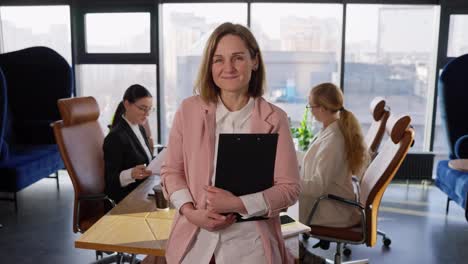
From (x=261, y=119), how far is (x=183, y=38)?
4241mm

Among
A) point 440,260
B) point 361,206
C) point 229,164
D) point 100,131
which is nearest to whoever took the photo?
point 229,164

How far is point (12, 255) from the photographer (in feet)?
10.4

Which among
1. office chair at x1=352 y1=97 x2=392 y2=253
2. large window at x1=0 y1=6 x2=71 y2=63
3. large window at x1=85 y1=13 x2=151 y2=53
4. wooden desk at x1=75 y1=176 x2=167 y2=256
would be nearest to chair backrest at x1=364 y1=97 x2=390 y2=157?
office chair at x1=352 y1=97 x2=392 y2=253

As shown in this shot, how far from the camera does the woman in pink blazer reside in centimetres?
121

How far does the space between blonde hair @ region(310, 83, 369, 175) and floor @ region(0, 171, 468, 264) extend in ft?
3.32

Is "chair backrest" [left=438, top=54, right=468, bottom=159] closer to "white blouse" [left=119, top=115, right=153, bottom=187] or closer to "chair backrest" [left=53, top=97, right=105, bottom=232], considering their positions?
"white blouse" [left=119, top=115, right=153, bottom=187]

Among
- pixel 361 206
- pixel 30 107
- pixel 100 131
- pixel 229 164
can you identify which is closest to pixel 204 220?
pixel 229 164

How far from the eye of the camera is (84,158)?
2.67 meters

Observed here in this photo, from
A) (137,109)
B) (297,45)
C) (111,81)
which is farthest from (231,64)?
A: (111,81)

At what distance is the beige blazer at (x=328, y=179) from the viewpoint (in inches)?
99.7

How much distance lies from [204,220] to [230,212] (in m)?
0.08

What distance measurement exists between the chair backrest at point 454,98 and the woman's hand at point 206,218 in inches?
156

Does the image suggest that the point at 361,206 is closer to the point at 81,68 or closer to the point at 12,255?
the point at 12,255

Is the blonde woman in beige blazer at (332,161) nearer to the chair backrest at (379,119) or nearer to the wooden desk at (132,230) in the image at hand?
the chair backrest at (379,119)
